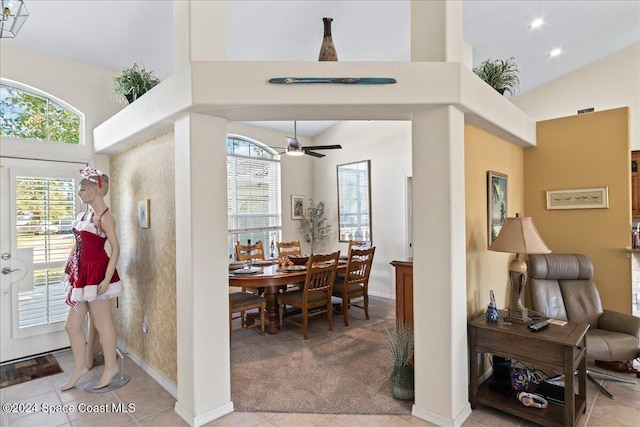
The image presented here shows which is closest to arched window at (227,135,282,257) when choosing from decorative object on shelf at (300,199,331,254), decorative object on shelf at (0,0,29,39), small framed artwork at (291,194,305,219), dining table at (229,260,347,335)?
small framed artwork at (291,194,305,219)

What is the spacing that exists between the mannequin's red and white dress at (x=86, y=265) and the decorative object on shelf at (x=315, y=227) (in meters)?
4.28

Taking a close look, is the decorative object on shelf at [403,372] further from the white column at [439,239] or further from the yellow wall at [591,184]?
the yellow wall at [591,184]

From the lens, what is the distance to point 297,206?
6871mm

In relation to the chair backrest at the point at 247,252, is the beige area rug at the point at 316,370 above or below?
below

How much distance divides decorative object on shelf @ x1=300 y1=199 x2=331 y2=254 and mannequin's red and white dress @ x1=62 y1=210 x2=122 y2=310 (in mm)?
4277

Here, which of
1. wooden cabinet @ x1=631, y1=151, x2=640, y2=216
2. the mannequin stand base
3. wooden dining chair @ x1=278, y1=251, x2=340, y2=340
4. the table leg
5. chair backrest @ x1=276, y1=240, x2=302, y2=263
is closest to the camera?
the mannequin stand base

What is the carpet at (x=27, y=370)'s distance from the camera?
9.80 ft

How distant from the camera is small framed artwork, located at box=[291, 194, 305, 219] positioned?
22.2 ft

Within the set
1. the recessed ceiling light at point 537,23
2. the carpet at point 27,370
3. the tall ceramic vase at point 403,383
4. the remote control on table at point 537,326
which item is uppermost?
the recessed ceiling light at point 537,23

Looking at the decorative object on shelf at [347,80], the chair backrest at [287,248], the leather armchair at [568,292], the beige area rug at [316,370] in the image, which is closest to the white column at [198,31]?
the decorative object on shelf at [347,80]

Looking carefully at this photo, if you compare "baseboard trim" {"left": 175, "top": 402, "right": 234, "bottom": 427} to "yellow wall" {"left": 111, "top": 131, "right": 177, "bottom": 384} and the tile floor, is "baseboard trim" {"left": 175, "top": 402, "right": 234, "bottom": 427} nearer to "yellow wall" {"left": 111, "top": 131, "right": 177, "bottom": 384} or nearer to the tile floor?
the tile floor

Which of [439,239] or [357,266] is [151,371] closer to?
[357,266]

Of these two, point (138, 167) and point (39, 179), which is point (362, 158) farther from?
point (39, 179)

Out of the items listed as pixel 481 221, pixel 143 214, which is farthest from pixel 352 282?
pixel 143 214
